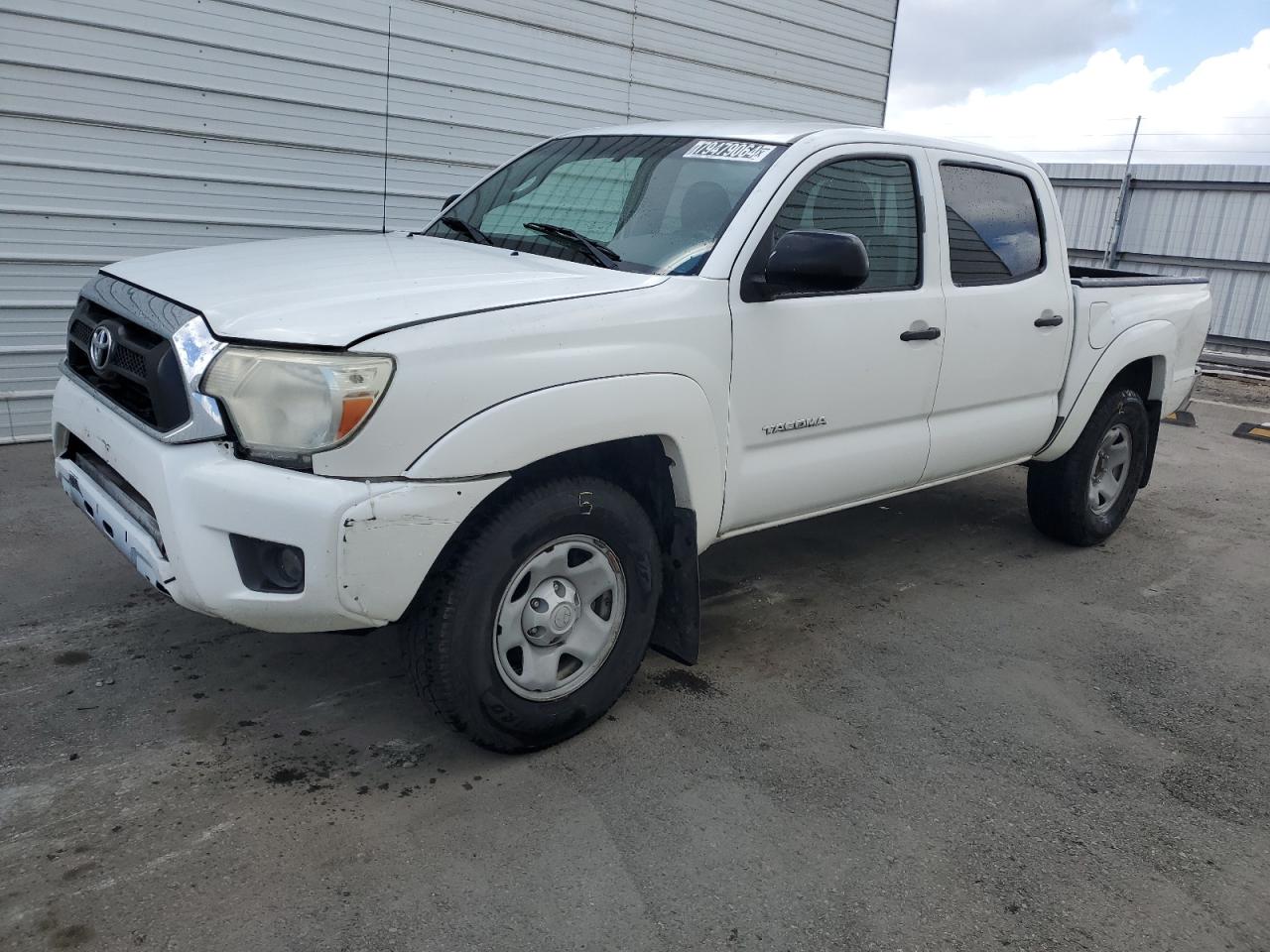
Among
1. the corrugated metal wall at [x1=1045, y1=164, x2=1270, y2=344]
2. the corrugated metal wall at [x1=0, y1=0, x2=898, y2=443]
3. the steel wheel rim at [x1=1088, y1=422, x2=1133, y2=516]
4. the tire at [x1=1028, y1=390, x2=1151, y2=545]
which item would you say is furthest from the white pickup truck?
the corrugated metal wall at [x1=1045, y1=164, x2=1270, y2=344]

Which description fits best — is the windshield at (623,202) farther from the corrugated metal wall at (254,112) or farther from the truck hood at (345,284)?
the corrugated metal wall at (254,112)

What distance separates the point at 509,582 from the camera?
2775 millimetres

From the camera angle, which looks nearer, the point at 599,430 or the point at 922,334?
the point at 599,430

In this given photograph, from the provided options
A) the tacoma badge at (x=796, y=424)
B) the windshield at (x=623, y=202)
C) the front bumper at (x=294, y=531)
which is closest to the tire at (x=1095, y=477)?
the tacoma badge at (x=796, y=424)

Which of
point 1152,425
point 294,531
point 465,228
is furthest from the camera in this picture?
point 1152,425

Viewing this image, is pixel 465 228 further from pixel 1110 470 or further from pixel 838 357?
pixel 1110 470

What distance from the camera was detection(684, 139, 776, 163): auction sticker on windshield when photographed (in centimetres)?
349

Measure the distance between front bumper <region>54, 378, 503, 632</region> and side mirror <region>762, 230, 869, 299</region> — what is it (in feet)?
3.82

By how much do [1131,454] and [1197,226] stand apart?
32.7 ft

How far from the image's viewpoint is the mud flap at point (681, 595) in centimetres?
319

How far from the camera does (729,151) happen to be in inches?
141

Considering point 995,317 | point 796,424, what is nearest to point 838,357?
point 796,424

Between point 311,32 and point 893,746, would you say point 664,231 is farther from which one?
point 311,32

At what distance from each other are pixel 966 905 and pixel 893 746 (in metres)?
0.76
